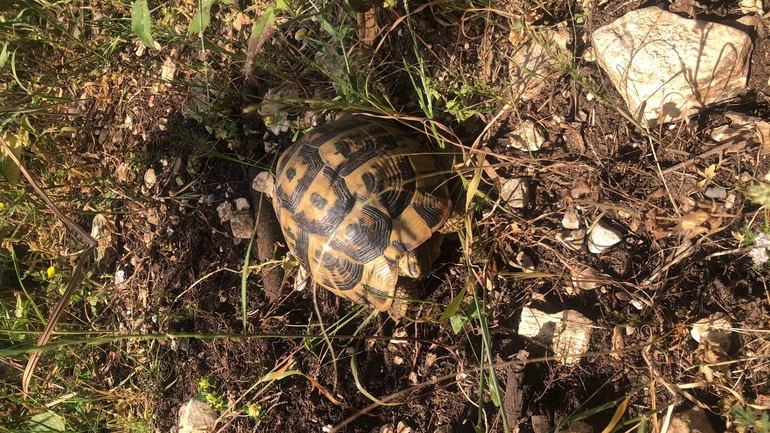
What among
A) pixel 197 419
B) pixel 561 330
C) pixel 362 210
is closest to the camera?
pixel 561 330

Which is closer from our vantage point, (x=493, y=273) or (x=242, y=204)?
(x=493, y=273)

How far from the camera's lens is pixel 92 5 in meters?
3.26

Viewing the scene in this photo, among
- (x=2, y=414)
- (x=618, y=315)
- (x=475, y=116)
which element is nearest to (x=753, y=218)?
(x=618, y=315)

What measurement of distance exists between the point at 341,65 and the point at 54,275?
2.11 meters

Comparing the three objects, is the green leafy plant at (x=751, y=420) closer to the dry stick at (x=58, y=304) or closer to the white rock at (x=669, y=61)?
the white rock at (x=669, y=61)

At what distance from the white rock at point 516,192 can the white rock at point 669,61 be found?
54 centimetres

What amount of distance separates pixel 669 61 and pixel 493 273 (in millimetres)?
1122

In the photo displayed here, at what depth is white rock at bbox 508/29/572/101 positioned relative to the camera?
2.25m

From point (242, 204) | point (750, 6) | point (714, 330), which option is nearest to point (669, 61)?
point (750, 6)

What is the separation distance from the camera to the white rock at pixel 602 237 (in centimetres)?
205

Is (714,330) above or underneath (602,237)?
underneath

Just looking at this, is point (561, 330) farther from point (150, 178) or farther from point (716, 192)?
point (150, 178)

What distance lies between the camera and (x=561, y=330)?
2057mm

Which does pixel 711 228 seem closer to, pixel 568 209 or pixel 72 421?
pixel 568 209
